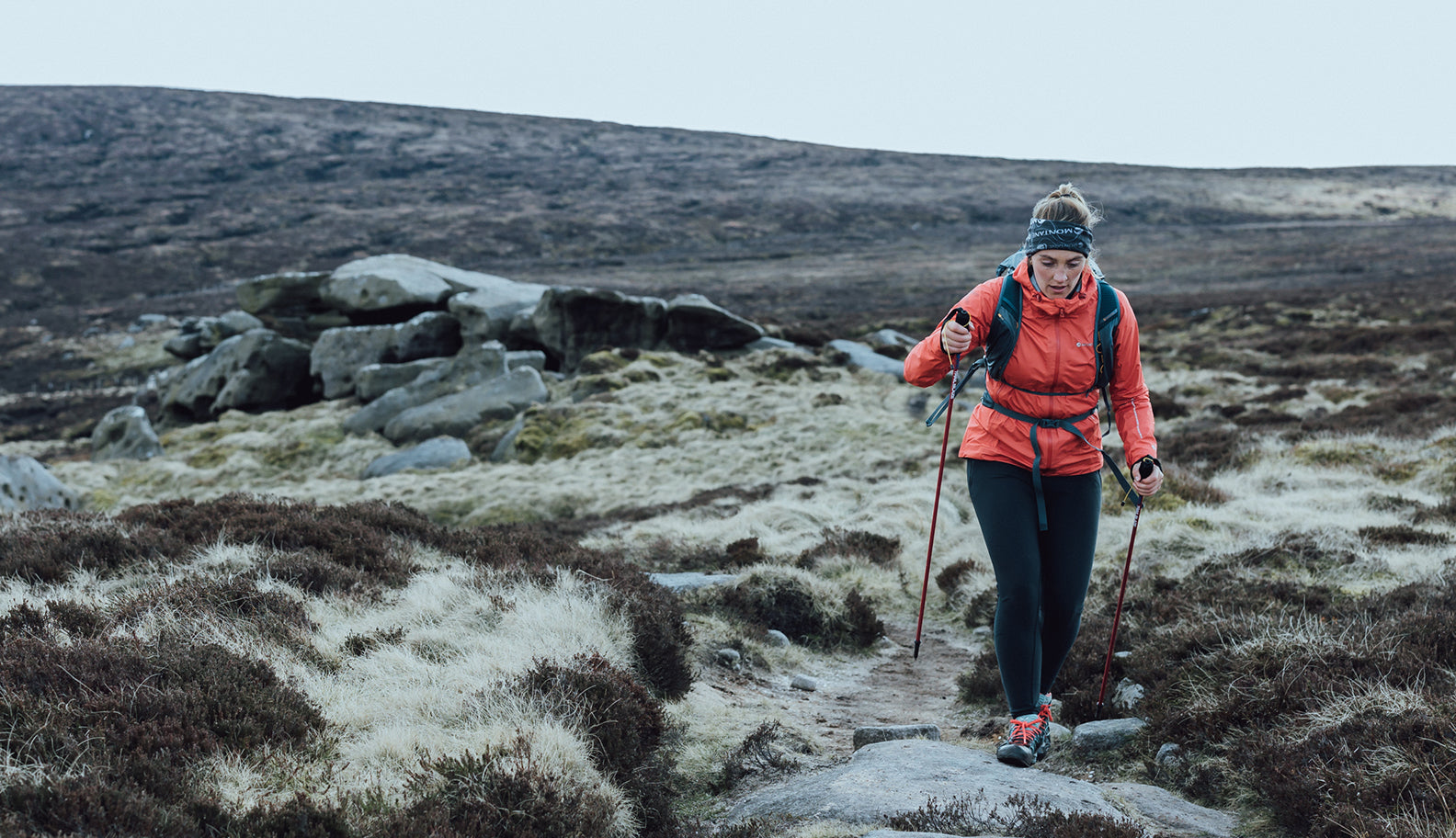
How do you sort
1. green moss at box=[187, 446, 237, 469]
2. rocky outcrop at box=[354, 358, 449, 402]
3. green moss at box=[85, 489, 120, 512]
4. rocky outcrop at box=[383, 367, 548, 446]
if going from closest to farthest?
green moss at box=[85, 489, 120, 512] → green moss at box=[187, 446, 237, 469] → rocky outcrop at box=[383, 367, 548, 446] → rocky outcrop at box=[354, 358, 449, 402]

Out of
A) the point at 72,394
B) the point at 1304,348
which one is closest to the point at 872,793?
the point at 1304,348

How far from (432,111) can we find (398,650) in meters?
134

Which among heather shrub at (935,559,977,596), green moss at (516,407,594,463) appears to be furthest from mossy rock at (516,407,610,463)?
heather shrub at (935,559,977,596)

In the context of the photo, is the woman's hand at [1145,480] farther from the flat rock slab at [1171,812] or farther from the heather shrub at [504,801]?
the heather shrub at [504,801]

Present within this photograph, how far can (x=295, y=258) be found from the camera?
230 ft

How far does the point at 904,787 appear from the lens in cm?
390

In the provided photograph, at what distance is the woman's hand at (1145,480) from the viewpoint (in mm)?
4270

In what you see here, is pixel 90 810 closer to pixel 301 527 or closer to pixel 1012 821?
pixel 1012 821

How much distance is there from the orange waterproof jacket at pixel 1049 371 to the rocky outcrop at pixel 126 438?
2116 centimetres

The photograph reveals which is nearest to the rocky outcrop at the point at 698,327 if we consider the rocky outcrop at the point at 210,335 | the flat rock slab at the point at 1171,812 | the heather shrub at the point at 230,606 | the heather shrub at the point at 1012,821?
the rocky outcrop at the point at 210,335

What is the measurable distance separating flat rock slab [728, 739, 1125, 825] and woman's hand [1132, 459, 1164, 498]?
1.38 m

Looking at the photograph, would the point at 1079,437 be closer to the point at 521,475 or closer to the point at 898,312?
the point at 521,475

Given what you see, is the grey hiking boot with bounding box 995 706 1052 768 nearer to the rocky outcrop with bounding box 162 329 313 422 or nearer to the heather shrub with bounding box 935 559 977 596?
the heather shrub with bounding box 935 559 977 596

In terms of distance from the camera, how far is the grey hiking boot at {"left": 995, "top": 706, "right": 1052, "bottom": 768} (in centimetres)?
431
